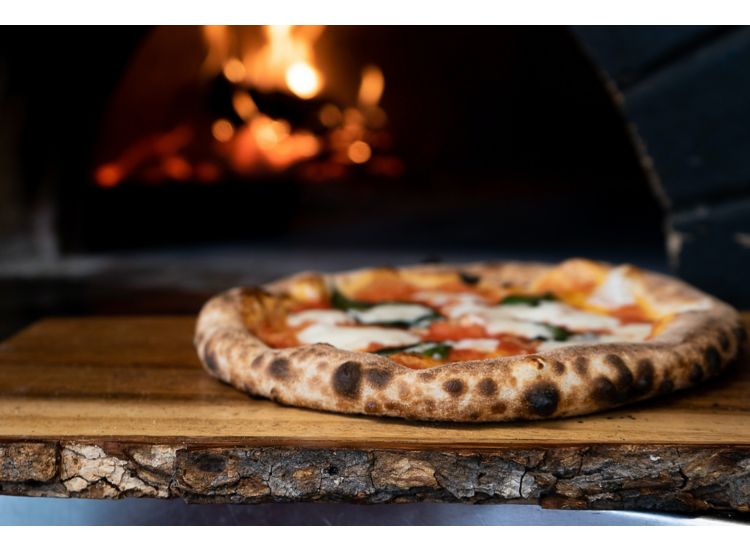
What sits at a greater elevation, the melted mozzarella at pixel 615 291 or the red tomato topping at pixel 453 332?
the melted mozzarella at pixel 615 291

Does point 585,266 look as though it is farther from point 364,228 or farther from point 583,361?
point 364,228

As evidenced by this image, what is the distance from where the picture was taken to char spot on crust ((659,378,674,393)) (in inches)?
58.1

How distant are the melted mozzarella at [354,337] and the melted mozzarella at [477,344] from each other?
8cm

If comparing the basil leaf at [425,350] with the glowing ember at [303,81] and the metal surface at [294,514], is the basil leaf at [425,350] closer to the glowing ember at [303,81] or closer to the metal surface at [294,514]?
the metal surface at [294,514]

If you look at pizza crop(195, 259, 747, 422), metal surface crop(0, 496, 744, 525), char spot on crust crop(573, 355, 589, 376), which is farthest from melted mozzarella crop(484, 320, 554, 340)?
metal surface crop(0, 496, 744, 525)

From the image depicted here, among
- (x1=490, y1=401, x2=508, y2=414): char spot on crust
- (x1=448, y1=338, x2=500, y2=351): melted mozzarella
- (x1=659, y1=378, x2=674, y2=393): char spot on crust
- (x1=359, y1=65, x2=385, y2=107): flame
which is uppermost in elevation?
(x1=359, y1=65, x2=385, y2=107): flame

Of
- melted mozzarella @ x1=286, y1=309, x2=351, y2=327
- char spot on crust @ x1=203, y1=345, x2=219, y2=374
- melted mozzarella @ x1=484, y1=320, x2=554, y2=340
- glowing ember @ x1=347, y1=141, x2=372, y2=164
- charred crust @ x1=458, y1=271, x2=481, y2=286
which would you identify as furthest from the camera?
glowing ember @ x1=347, y1=141, x2=372, y2=164

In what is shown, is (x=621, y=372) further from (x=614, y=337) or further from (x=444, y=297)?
(x=444, y=297)

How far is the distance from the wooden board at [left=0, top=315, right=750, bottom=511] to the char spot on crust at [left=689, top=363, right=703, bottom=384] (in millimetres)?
87

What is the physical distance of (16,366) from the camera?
69.7 inches

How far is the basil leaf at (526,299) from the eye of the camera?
6.56 feet

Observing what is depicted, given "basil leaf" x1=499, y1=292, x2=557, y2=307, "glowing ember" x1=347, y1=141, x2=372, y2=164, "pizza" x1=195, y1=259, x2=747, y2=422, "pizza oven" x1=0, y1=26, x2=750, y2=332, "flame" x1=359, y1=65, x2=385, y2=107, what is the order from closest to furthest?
"pizza" x1=195, y1=259, x2=747, y2=422, "basil leaf" x1=499, y1=292, x2=557, y2=307, "pizza oven" x1=0, y1=26, x2=750, y2=332, "flame" x1=359, y1=65, x2=385, y2=107, "glowing ember" x1=347, y1=141, x2=372, y2=164

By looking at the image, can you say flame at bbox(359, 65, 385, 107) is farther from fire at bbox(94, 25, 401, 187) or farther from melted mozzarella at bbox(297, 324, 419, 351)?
melted mozzarella at bbox(297, 324, 419, 351)

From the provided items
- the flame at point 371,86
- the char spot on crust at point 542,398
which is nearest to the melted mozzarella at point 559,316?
the char spot on crust at point 542,398
